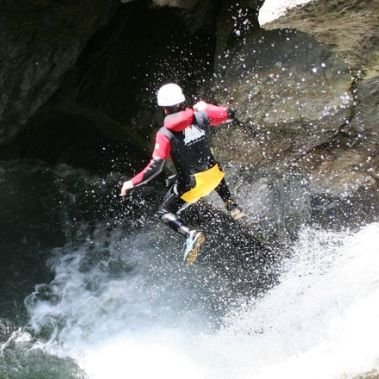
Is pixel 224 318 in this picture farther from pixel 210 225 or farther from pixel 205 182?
pixel 205 182

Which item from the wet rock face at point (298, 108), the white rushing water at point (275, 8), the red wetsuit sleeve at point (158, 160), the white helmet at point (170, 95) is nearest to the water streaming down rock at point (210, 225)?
the wet rock face at point (298, 108)

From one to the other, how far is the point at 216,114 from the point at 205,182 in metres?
0.79

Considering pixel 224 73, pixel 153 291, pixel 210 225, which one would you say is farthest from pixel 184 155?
pixel 153 291

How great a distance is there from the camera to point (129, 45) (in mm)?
8898

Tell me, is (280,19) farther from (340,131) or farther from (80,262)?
(80,262)

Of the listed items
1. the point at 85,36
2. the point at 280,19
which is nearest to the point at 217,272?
the point at 85,36

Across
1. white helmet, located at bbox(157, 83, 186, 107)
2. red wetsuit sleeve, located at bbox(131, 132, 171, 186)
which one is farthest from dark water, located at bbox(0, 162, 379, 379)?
white helmet, located at bbox(157, 83, 186, 107)

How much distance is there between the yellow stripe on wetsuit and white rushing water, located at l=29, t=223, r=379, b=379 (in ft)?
5.70

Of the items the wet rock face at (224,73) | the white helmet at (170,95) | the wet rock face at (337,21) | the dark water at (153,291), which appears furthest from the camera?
the wet rock face at (224,73)

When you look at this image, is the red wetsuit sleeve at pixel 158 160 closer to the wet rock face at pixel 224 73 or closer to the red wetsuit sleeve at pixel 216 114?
the red wetsuit sleeve at pixel 216 114

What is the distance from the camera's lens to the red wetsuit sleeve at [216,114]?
20.6 feet

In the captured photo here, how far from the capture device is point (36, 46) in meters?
7.57

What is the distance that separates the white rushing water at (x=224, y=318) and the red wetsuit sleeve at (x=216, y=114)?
2150mm

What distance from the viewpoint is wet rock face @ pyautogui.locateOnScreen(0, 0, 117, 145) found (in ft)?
23.6
